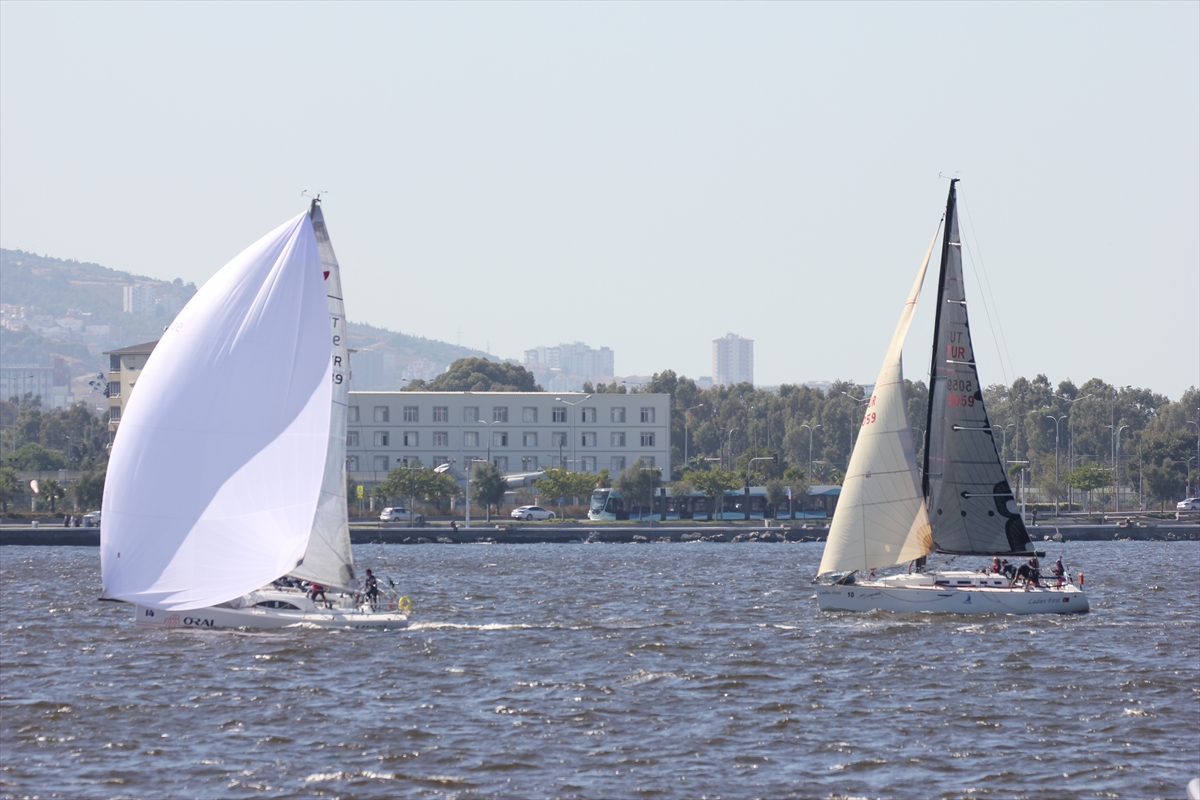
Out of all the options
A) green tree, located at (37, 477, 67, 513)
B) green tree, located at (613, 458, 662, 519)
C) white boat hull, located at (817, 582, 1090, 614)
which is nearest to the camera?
white boat hull, located at (817, 582, 1090, 614)

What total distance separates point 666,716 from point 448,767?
5.82 metres

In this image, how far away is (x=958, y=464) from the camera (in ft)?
148

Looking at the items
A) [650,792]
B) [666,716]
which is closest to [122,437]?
[666,716]

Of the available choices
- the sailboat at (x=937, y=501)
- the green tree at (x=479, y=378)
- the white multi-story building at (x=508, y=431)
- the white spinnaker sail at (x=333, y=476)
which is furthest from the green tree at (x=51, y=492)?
the sailboat at (x=937, y=501)

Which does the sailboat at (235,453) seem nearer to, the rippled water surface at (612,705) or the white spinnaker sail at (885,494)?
the rippled water surface at (612,705)

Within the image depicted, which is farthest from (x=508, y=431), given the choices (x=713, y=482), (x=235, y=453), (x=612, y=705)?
(x=612, y=705)

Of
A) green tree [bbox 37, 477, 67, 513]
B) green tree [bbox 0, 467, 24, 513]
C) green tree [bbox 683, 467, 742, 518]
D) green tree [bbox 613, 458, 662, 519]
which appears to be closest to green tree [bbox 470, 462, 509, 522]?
green tree [bbox 613, 458, 662, 519]

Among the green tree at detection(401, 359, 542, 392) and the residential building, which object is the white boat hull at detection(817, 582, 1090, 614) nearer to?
the residential building

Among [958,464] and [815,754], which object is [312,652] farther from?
[958,464]

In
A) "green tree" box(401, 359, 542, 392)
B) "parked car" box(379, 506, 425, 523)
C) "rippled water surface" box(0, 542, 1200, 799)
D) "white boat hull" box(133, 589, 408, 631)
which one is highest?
"green tree" box(401, 359, 542, 392)

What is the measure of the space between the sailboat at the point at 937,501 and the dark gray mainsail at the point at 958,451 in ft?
0.10

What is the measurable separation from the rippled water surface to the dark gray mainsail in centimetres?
270

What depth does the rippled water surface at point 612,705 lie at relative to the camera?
2288 cm

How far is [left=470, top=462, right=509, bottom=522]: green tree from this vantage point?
4727 inches
